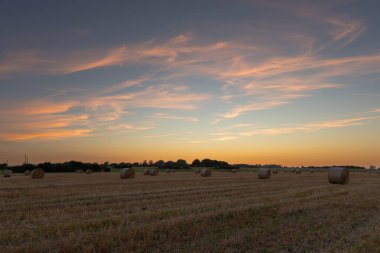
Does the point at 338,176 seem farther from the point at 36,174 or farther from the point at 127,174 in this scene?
the point at 36,174

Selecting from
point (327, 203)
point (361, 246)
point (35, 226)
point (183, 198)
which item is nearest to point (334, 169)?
point (327, 203)

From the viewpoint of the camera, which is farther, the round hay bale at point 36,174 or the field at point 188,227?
the round hay bale at point 36,174

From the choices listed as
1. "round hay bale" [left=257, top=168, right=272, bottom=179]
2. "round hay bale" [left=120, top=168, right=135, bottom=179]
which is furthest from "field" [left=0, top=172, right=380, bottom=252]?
"round hay bale" [left=120, top=168, right=135, bottom=179]

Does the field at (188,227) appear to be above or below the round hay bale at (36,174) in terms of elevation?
below

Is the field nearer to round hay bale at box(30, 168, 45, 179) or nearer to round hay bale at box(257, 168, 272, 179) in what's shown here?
round hay bale at box(257, 168, 272, 179)

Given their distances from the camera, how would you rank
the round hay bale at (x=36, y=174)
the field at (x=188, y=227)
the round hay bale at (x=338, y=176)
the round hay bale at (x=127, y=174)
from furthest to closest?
the round hay bale at (x=36, y=174)
the round hay bale at (x=127, y=174)
the round hay bale at (x=338, y=176)
the field at (x=188, y=227)

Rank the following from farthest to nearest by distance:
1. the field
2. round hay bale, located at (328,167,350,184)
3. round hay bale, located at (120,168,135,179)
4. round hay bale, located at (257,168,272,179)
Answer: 1. round hay bale, located at (120,168,135,179)
2. round hay bale, located at (257,168,272,179)
3. round hay bale, located at (328,167,350,184)
4. the field

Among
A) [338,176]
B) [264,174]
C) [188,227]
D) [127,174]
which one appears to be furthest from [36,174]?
[188,227]

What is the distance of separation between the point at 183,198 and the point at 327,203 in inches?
242

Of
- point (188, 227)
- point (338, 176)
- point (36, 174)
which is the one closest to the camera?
point (188, 227)

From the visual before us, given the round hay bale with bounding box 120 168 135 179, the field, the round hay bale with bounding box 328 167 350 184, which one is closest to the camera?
the field

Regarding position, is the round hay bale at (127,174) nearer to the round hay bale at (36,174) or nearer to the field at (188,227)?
the round hay bale at (36,174)

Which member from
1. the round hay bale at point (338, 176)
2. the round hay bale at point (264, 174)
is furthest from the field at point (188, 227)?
the round hay bale at point (264, 174)

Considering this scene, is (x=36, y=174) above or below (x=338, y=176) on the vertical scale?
above
